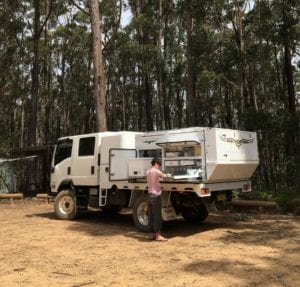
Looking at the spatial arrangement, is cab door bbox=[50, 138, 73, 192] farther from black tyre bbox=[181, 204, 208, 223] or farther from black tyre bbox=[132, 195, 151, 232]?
black tyre bbox=[181, 204, 208, 223]

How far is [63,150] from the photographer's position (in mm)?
13922

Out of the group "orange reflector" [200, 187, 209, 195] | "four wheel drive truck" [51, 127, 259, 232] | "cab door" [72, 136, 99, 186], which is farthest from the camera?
"cab door" [72, 136, 99, 186]

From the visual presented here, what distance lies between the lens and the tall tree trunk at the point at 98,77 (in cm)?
1759

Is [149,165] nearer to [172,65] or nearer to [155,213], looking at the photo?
[155,213]

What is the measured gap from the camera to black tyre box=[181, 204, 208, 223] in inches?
482

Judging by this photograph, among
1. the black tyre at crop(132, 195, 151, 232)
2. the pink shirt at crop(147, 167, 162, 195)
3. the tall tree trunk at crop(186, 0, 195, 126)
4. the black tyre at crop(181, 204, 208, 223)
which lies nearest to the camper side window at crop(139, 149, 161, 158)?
the black tyre at crop(132, 195, 151, 232)

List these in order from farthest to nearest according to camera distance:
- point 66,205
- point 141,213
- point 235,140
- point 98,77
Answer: point 98,77
point 66,205
point 141,213
point 235,140

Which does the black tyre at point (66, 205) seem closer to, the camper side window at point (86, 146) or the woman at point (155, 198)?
the camper side window at point (86, 146)

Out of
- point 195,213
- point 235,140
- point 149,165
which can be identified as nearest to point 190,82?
point 195,213

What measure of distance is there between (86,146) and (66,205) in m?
1.95

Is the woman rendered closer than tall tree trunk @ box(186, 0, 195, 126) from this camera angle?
Yes

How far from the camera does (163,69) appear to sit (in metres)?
38.3

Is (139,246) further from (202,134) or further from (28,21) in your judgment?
(28,21)

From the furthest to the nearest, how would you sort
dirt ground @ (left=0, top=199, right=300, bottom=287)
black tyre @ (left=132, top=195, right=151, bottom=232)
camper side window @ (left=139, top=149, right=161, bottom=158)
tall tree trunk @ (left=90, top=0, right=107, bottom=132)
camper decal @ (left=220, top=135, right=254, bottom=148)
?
tall tree trunk @ (left=90, top=0, right=107, bottom=132), camper side window @ (left=139, top=149, right=161, bottom=158), black tyre @ (left=132, top=195, right=151, bottom=232), camper decal @ (left=220, top=135, right=254, bottom=148), dirt ground @ (left=0, top=199, right=300, bottom=287)
